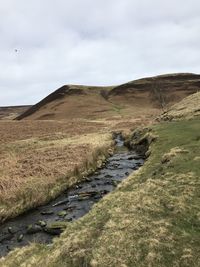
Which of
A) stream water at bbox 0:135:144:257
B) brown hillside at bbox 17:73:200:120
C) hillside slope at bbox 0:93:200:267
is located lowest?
stream water at bbox 0:135:144:257

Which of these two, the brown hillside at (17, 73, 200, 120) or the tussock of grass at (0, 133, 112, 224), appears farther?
the brown hillside at (17, 73, 200, 120)

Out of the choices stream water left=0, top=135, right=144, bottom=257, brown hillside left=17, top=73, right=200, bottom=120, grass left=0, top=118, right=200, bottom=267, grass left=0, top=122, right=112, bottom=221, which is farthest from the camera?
brown hillside left=17, top=73, right=200, bottom=120

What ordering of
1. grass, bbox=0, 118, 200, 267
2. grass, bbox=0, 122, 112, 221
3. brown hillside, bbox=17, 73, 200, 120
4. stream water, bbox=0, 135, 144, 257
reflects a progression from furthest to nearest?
1. brown hillside, bbox=17, 73, 200, 120
2. grass, bbox=0, 122, 112, 221
3. stream water, bbox=0, 135, 144, 257
4. grass, bbox=0, 118, 200, 267

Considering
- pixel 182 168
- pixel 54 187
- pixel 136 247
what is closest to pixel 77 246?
pixel 136 247

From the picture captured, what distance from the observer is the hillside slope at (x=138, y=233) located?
619 inches

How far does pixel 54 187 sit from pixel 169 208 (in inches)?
623

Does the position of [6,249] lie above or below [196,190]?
below

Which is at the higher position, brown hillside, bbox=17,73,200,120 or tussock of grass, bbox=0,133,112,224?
brown hillside, bbox=17,73,200,120

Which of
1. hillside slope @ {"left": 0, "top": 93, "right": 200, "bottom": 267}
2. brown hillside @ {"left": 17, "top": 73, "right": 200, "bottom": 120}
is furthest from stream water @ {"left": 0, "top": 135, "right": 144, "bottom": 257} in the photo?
brown hillside @ {"left": 17, "top": 73, "right": 200, "bottom": 120}

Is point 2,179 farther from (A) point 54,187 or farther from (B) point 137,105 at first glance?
(B) point 137,105

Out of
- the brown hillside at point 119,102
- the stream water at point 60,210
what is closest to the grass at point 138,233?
the stream water at point 60,210

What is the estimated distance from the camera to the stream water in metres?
23.7

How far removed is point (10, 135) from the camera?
75688 mm

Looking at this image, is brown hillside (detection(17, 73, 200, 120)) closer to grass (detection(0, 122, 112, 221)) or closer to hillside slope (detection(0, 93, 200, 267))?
grass (detection(0, 122, 112, 221))
